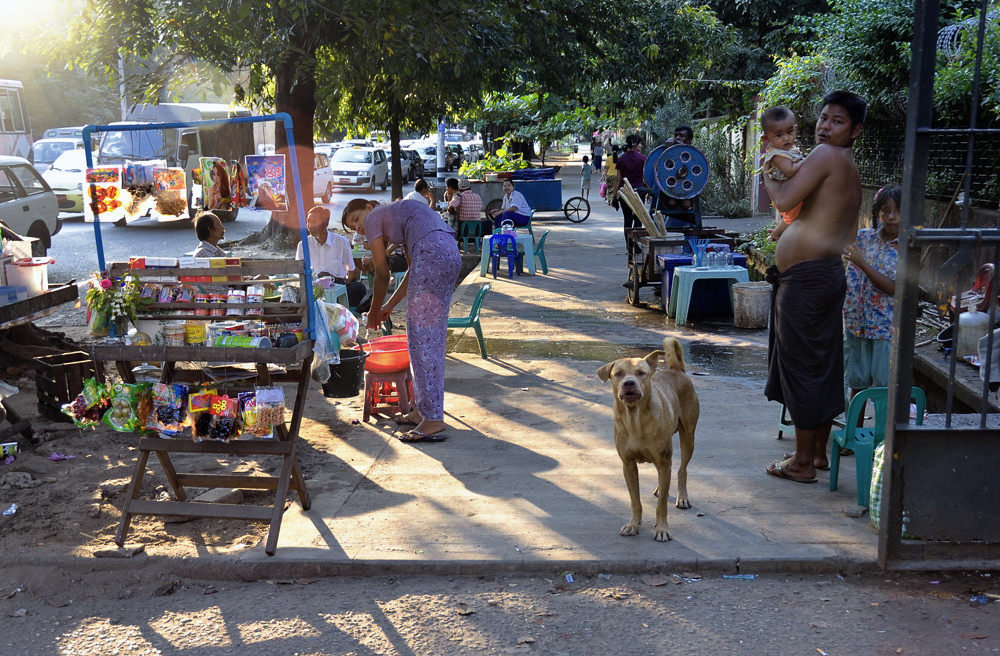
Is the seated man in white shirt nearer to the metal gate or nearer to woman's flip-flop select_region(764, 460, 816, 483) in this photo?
woman's flip-flop select_region(764, 460, 816, 483)

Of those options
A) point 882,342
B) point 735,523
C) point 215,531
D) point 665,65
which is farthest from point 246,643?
point 665,65

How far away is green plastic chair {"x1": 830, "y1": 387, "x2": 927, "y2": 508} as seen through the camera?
450 centimetres

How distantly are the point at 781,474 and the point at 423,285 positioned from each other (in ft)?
8.37

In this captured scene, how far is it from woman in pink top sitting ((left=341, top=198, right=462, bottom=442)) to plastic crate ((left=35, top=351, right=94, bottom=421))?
2.66m

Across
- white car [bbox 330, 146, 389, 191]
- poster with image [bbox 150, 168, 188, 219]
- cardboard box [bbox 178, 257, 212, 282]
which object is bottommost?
cardboard box [bbox 178, 257, 212, 282]

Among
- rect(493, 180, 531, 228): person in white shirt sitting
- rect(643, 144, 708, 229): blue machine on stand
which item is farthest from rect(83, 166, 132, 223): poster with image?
rect(493, 180, 531, 228): person in white shirt sitting

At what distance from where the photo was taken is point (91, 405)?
457cm

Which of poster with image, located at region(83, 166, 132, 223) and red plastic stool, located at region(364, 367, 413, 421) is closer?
poster with image, located at region(83, 166, 132, 223)

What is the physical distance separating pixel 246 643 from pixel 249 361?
1.43 m

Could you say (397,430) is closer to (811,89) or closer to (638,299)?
(638,299)

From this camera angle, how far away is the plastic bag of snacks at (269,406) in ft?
14.3

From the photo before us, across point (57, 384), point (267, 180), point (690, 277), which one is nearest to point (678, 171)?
point (690, 277)

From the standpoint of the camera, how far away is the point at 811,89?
12.2 m

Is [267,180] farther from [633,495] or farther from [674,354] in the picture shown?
[633,495]
